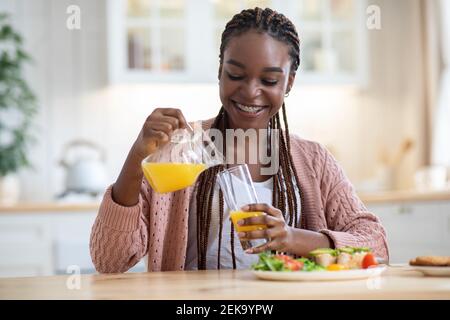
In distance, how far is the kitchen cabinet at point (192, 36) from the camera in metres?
4.22

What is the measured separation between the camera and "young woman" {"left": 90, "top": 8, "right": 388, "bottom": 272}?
1.71 metres

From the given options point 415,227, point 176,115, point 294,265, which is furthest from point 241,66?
point 415,227

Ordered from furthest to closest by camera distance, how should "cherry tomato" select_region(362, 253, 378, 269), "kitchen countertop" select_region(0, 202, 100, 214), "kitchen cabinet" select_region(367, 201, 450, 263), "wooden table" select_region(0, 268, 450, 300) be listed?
"kitchen countertop" select_region(0, 202, 100, 214) → "kitchen cabinet" select_region(367, 201, 450, 263) → "cherry tomato" select_region(362, 253, 378, 269) → "wooden table" select_region(0, 268, 450, 300)

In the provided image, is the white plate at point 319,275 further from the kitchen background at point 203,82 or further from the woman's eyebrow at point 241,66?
the kitchen background at point 203,82

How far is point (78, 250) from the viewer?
3736 millimetres

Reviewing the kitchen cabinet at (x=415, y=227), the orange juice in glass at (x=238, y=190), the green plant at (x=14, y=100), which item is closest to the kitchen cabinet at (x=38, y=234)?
the green plant at (x=14, y=100)

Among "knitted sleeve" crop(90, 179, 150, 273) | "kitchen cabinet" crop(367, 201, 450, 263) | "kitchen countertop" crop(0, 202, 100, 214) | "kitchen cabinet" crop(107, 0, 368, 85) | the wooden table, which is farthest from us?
"kitchen cabinet" crop(107, 0, 368, 85)

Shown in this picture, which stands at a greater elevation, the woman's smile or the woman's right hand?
the woman's smile

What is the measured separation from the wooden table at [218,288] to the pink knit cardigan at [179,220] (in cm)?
18

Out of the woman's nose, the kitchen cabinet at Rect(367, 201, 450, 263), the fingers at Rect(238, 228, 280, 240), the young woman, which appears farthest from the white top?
the kitchen cabinet at Rect(367, 201, 450, 263)

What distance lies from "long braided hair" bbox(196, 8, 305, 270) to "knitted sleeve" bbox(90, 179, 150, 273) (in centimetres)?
15

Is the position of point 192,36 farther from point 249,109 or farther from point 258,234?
point 258,234

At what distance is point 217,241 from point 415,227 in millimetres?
2037

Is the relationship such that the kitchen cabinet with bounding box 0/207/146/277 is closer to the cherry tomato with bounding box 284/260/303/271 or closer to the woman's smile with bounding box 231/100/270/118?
the woman's smile with bounding box 231/100/270/118
